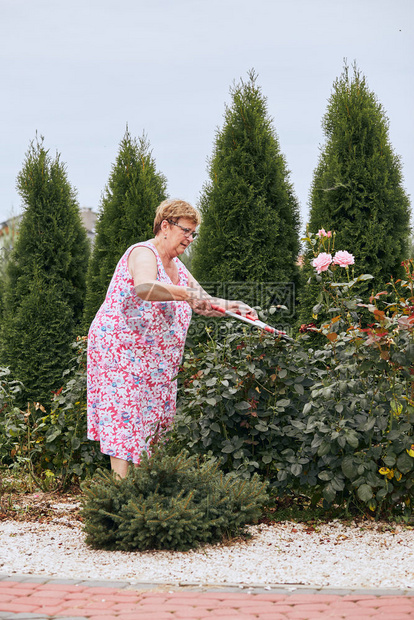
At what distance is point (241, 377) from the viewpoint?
12.7 ft

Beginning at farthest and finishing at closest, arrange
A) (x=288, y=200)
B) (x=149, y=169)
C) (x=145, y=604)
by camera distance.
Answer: (x=149, y=169) < (x=288, y=200) < (x=145, y=604)

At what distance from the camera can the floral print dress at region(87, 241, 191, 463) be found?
12.3ft

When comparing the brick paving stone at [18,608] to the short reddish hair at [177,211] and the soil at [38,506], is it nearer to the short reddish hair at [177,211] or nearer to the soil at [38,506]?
the soil at [38,506]

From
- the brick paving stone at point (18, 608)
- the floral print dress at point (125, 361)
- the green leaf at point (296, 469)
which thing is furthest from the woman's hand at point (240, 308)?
the brick paving stone at point (18, 608)

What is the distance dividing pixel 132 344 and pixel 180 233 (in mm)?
697

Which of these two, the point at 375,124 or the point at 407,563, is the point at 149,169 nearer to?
the point at 375,124

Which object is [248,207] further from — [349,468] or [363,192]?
[349,468]

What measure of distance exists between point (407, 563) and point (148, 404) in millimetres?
1669

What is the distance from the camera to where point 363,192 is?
557 centimetres

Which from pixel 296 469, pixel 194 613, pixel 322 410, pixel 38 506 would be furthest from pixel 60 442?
pixel 194 613

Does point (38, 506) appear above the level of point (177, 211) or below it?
below

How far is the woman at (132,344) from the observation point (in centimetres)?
374

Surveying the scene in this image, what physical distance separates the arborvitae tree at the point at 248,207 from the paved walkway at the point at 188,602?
11.0 feet

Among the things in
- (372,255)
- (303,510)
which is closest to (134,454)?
(303,510)
